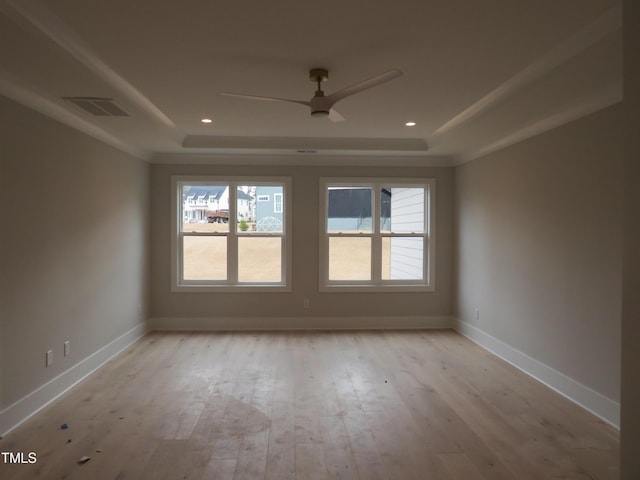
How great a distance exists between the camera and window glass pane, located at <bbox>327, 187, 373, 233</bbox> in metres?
5.86

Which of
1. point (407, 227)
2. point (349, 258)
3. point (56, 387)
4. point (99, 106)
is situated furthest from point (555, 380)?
point (99, 106)

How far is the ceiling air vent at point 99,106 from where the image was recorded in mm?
3175

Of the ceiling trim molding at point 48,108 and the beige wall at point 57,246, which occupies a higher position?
the ceiling trim molding at point 48,108

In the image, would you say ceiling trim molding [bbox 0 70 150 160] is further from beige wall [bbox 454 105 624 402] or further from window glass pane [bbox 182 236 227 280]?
beige wall [bbox 454 105 624 402]

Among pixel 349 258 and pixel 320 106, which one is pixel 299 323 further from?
pixel 320 106

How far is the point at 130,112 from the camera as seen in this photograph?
3.56 metres

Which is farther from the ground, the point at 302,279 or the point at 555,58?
the point at 555,58

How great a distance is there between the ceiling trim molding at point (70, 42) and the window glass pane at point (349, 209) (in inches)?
119

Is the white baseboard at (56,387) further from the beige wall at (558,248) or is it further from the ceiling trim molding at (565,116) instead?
the ceiling trim molding at (565,116)

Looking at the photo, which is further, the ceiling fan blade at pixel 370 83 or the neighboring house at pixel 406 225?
the neighboring house at pixel 406 225

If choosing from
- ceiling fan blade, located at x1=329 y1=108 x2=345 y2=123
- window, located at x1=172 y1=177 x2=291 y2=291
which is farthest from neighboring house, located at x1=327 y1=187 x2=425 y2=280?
ceiling fan blade, located at x1=329 y1=108 x2=345 y2=123

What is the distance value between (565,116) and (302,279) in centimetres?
374

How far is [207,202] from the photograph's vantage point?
5797 mm

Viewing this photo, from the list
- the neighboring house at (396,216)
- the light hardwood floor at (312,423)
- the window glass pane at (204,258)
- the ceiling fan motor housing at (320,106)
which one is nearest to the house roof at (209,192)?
the window glass pane at (204,258)
